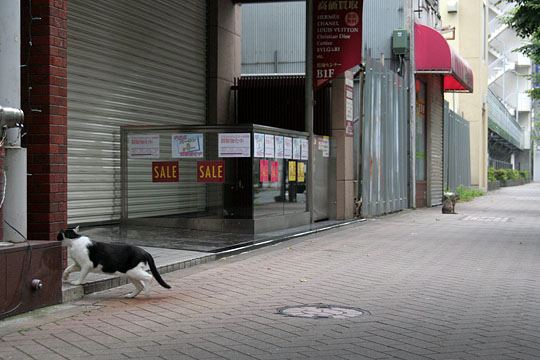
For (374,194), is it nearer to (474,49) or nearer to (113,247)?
(113,247)

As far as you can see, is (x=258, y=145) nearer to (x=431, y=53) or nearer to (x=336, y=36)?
(x=336, y=36)

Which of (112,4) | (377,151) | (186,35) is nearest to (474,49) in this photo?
(377,151)

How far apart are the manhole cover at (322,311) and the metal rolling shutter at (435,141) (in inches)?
804

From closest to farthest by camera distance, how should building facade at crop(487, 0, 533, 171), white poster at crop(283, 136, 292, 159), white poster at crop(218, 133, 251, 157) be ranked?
white poster at crop(218, 133, 251, 157) → white poster at crop(283, 136, 292, 159) → building facade at crop(487, 0, 533, 171)

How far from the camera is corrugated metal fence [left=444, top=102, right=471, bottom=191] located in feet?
104

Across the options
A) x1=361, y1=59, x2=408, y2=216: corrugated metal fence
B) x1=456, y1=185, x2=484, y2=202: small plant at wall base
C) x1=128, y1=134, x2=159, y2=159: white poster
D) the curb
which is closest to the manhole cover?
the curb

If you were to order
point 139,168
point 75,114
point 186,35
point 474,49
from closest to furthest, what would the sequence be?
point 75,114 < point 139,168 < point 186,35 < point 474,49

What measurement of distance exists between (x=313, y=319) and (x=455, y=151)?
93.8ft

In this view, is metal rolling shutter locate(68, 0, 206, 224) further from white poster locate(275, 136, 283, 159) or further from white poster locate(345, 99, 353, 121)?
white poster locate(345, 99, 353, 121)

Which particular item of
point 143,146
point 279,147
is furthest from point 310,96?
point 143,146

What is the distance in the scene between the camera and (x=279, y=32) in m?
22.8

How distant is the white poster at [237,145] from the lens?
46.0 ft

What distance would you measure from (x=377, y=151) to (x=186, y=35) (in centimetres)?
652

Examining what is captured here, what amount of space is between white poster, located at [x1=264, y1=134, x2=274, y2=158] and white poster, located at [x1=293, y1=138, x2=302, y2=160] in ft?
4.29
